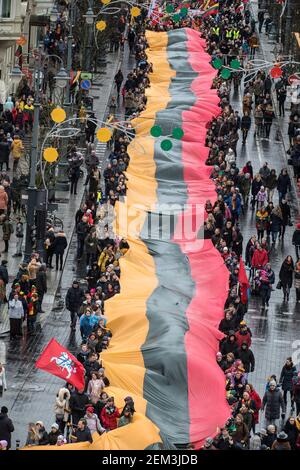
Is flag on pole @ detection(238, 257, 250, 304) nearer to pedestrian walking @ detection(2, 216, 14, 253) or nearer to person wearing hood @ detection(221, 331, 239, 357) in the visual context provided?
person wearing hood @ detection(221, 331, 239, 357)

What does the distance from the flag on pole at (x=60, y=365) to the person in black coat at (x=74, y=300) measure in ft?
28.6

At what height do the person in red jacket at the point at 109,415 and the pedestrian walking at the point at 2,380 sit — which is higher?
the person in red jacket at the point at 109,415

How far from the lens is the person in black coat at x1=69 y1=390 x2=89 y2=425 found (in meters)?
47.0

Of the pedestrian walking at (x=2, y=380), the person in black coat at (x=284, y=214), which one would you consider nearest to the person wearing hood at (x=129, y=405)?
the pedestrian walking at (x=2, y=380)

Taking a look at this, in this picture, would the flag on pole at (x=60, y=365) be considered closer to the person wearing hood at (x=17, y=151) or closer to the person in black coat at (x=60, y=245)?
the person in black coat at (x=60, y=245)

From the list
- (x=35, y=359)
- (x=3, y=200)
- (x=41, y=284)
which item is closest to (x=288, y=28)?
(x=3, y=200)

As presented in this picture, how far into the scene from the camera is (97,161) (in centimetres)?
7238

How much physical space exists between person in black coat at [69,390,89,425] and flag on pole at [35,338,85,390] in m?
0.18

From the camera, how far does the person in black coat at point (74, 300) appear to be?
2206 inches

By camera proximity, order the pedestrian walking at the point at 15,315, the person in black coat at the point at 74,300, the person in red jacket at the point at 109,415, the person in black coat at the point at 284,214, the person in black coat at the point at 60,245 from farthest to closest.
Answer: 1. the person in black coat at the point at 284,214
2. the person in black coat at the point at 60,245
3. the person in black coat at the point at 74,300
4. the pedestrian walking at the point at 15,315
5. the person in red jacket at the point at 109,415

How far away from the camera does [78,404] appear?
154 ft

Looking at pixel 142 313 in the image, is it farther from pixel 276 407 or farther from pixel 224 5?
pixel 224 5
